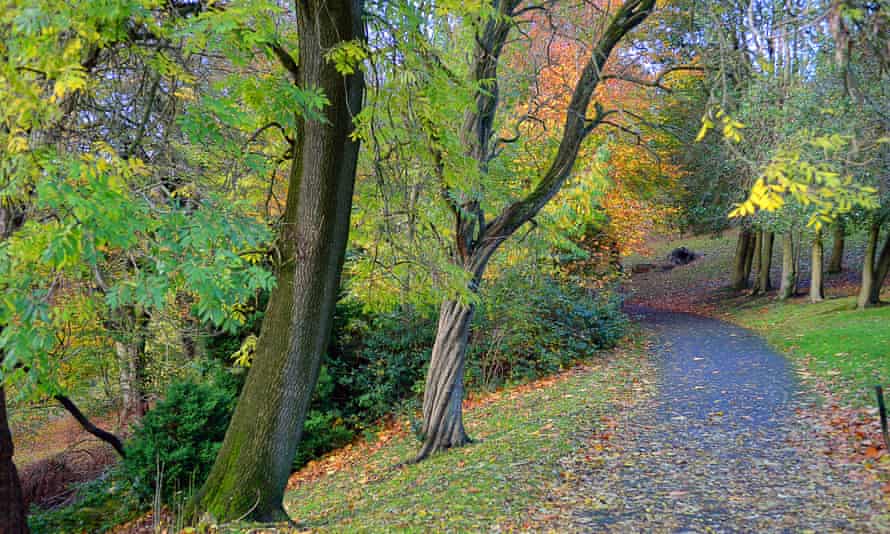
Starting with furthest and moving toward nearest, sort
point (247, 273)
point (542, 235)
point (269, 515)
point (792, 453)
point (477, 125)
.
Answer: point (542, 235), point (477, 125), point (792, 453), point (269, 515), point (247, 273)

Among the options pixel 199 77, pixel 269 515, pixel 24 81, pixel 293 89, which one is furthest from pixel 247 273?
pixel 199 77

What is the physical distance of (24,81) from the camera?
13.1 feet

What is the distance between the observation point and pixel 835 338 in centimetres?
1299

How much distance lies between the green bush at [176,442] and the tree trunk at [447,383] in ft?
11.1

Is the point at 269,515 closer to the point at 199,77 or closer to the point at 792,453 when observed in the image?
the point at 199,77

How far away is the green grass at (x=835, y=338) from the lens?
951 centimetres

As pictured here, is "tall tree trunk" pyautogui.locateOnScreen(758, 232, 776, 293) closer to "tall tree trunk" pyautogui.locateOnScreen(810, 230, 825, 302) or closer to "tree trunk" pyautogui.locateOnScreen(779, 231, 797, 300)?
"tree trunk" pyautogui.locateOnScreen(779, 231, 797, 300)

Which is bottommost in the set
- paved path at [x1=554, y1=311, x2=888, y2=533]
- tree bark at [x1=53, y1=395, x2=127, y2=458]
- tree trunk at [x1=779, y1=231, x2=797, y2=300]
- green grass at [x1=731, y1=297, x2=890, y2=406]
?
tree bark at [x1=53, y1=395, x2=127, y2=458]

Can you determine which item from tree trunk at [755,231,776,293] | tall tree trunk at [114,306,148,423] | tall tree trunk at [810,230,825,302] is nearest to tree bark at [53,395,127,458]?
tall tree trunk at [114,306,148,423]

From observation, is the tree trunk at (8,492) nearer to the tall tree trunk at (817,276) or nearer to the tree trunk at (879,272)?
the tree trunk at (879,272)

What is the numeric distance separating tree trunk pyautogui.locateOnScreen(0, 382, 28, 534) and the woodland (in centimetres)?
3

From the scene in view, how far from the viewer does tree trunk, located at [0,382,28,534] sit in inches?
273

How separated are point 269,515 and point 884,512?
5025 mm

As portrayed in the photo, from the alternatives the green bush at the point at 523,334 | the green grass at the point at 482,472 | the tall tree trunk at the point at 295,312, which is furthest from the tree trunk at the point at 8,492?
the green bush at the point at 523,334
